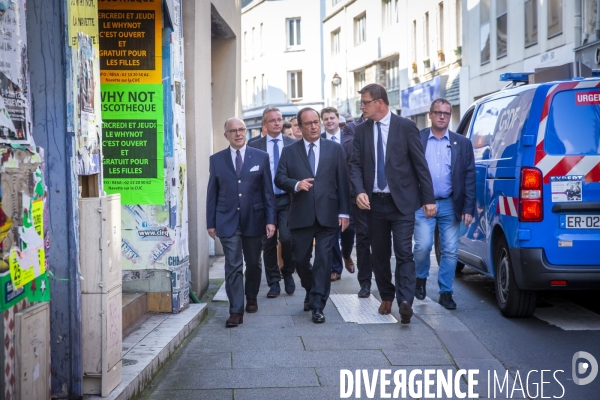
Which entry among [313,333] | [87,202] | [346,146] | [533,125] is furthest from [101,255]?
[346,146]

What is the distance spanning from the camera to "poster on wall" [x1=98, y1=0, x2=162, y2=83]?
7.61 m

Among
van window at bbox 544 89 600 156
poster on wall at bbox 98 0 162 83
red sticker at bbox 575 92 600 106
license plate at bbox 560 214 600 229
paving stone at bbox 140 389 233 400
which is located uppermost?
poster on wall at bbox 98 0 162 83

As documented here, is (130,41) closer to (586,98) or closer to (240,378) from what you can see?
(240,378)

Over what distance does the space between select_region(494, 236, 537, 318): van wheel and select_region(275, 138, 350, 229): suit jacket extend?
1.46 meters

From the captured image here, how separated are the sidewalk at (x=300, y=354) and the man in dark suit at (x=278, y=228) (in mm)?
1096

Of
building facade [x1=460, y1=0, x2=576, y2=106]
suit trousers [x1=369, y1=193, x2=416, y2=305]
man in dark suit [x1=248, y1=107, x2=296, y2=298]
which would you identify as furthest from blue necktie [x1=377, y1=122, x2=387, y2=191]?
building facade [x1=460, y1=0, x2=576, y2=106]

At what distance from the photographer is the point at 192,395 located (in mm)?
5352

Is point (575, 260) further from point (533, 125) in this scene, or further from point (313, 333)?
point (313, 333)

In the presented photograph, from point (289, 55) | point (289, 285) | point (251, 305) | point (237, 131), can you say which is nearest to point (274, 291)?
point (289, 285)

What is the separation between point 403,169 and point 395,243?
0.67m

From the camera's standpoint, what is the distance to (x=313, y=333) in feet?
23.9

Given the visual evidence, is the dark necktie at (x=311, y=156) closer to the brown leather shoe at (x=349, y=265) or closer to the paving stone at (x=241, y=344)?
the paving stone at (x=241, y=344)

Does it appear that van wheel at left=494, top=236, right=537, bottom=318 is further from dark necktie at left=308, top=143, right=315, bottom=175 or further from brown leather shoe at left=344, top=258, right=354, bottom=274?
brown leather shoe at left=344, top=258, right=354, bottom=274

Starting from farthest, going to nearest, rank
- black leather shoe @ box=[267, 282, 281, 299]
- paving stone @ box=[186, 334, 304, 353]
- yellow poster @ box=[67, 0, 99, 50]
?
black leather shoe @ box=[267, 282, 281, 299] → paving stone @ box=[186, 334, 304, 353] → yellow poster @ box=[67, 0, 99, 50]
